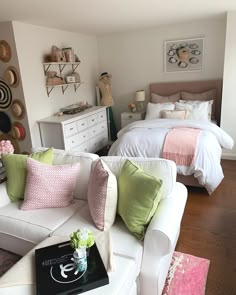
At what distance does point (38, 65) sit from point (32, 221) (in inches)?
103

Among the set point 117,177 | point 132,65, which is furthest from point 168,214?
point 132,65

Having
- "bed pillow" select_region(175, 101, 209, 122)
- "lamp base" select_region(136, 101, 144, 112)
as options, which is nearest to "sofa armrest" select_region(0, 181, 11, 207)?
"bed pillow" select_region(175, 101, 209, 122)

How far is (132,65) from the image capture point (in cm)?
488

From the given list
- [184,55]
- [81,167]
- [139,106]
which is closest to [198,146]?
[81,167]

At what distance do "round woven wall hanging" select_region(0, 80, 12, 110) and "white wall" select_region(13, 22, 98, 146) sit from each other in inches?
12.1

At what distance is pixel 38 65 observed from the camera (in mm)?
3666

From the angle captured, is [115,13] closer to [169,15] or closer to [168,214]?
[169,15]

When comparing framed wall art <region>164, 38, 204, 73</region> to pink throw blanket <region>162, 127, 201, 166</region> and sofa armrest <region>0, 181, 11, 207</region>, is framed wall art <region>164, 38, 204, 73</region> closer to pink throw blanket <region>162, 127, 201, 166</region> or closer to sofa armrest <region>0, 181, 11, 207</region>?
pink throw blanket <region>162, 127, 201, 166</region>

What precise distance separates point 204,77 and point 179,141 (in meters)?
2.02

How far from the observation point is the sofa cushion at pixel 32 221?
174 centimetres

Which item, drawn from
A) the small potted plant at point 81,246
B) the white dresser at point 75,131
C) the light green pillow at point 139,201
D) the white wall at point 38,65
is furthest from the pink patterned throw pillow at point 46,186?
the white wall at point 38,65

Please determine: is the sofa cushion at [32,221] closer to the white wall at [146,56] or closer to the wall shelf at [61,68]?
the wall shelf at [61,68]

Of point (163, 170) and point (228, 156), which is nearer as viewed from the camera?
point (163, 170)

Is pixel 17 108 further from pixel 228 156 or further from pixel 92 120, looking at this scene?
pixel 228 156
